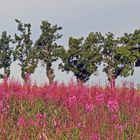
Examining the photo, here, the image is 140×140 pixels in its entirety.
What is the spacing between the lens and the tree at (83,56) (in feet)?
228

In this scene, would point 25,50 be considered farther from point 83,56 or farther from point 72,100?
point 72,100

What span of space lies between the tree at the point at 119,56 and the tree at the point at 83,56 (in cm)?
139

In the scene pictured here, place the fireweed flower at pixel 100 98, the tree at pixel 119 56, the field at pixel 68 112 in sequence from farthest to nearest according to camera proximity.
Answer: the tree at pixel 119 56 → the fireweed flower at pixel 100 98 → the field at pixel 68 112

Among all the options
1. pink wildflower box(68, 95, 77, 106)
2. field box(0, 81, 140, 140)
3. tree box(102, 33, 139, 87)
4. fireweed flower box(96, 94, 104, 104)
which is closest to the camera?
field box(0, 81, 140, 140)

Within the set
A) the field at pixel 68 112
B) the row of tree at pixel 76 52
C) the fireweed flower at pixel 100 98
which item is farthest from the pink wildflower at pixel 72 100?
the row of tree at pixel 76 52

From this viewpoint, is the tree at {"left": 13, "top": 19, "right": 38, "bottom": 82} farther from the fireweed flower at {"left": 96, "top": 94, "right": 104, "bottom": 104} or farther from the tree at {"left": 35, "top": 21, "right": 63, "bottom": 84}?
the fireweed flower at {"left": 96, "top": 94, "right": 104, "bottom": 104}

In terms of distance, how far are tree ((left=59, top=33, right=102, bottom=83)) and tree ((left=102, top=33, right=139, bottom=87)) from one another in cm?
139

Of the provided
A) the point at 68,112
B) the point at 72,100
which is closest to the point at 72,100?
the point at 72,100

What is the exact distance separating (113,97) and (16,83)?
2.15 metres

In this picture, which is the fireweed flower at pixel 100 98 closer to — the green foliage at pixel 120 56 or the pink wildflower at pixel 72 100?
the pink wildflower at pixel 72 100

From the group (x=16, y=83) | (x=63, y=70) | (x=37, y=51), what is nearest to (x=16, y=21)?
(x=37, y=51)

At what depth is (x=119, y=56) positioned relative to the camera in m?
69.3

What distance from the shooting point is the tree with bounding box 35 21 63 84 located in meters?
72.4

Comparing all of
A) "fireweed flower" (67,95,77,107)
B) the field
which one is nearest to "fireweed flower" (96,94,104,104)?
the field
